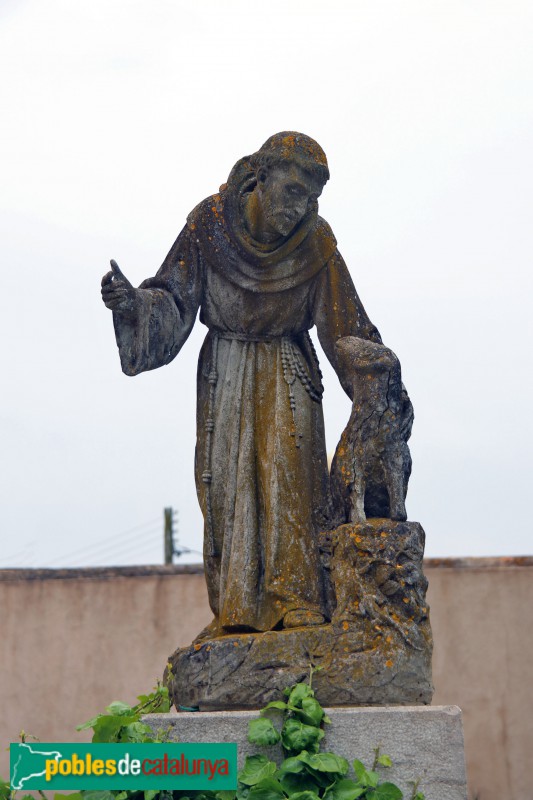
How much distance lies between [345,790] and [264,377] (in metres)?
1.95

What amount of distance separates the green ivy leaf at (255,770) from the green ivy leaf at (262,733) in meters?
0.06

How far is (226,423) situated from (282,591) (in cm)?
83

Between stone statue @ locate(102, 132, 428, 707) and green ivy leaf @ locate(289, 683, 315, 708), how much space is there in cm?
28

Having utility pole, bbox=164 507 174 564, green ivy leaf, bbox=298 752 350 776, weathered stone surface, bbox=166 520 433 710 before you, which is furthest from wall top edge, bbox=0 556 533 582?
utility pole, bbox=164 507 174 564

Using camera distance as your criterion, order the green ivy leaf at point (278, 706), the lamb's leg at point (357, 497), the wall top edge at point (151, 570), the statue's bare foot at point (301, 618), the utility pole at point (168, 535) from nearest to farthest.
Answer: the green ivy leaf at point (278, 706)
the statue's bare foot at point (301, 618)
the lamb's leg at point (357, 497)
the wall top edge at point (151, 570)
the utility pole at point (168, 535)

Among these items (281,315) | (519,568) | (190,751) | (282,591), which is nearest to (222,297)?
(281,315)

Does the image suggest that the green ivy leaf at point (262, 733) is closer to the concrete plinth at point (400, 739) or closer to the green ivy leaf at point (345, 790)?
the concrete plinth at point (400, 739)

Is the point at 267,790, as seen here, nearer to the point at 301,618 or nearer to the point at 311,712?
the point at 311,712

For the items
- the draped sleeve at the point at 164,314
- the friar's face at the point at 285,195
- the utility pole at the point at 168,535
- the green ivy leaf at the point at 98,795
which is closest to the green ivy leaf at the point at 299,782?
the green ivy leaf at the point at 98,795

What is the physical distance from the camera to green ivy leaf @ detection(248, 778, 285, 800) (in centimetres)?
525

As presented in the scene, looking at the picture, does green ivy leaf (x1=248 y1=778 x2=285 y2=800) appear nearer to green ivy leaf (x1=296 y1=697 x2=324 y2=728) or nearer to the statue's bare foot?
green ivy leaf (x1=296 y1=697 x2=324 y2=728)

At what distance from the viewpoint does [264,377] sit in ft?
21.4

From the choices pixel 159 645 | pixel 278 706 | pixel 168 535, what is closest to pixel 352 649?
pixel 278 706

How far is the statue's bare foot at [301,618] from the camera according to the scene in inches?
233
